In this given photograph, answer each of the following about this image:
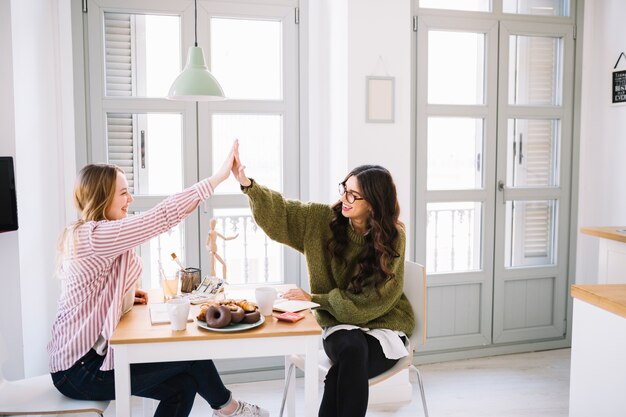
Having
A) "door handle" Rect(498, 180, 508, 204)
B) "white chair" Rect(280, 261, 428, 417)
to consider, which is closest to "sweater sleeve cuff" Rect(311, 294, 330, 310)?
"white chair" Rect(280, 261, 428, 417)

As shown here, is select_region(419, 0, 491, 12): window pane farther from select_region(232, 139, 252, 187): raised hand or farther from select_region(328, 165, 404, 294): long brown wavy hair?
select_region(232, 139, 252, 187): raised hand

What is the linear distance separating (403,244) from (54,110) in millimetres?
1957

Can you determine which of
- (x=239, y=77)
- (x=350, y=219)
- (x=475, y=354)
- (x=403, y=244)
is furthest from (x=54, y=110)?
(x=475, y=354)

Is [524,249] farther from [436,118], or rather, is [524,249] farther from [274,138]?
[274,138]

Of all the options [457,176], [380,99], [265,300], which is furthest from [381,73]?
[265,300]

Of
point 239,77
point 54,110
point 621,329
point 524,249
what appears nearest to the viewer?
point 621,329

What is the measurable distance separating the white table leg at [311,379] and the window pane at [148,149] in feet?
5.53

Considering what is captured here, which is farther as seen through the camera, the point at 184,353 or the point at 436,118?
the point at 436,118

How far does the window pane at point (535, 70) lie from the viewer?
12.2 feet

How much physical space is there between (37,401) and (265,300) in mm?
814

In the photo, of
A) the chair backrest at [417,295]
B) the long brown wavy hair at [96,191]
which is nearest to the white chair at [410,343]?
the chair backrest at [417,295]

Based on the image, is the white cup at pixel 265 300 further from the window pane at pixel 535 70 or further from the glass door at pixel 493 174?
the window pane at pixel 535 70

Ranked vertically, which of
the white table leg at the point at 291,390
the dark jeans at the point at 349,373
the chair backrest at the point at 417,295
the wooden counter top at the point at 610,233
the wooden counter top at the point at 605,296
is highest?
the wooden counter top at the point at 610,233

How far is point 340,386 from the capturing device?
2.07 m
